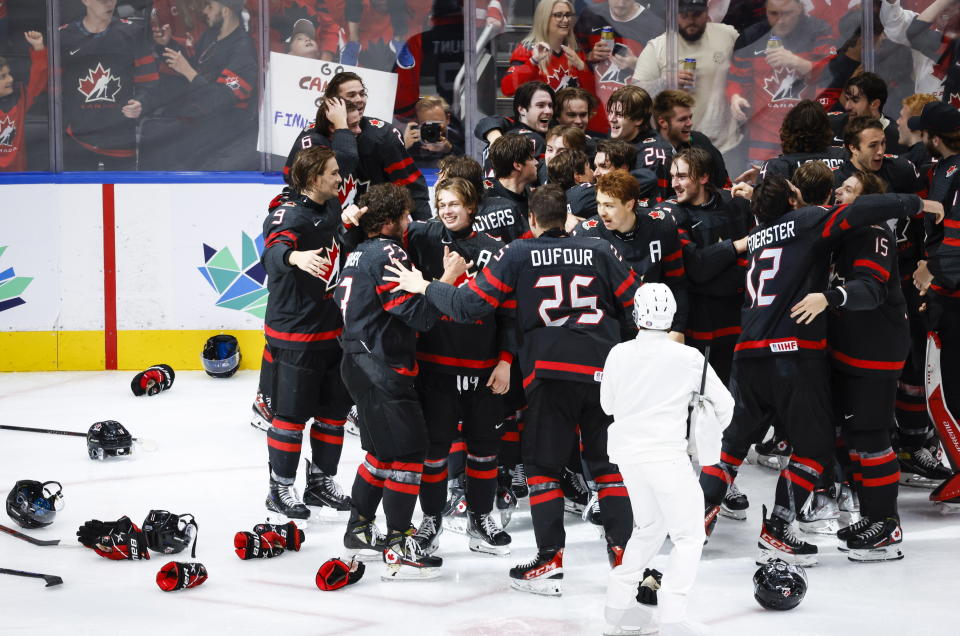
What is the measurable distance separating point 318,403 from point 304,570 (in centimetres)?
93

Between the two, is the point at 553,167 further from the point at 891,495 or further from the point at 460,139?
the point at 460,139

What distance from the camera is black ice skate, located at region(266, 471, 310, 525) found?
5148 millimetres

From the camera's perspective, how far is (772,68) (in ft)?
28.2

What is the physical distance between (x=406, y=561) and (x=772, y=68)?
546 cm

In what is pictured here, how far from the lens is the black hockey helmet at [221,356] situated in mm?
8156

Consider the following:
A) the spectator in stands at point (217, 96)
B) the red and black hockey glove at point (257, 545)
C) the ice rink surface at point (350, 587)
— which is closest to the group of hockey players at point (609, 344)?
the ice rink surface at point (350, 587)

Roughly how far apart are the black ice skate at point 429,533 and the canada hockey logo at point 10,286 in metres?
4.82

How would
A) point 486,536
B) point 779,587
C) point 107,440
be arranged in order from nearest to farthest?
point 779,587 < point 486,536 < point 107,440

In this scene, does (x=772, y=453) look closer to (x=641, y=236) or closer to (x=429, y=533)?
(x=641, y=236)

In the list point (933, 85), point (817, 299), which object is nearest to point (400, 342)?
point (817, 299)

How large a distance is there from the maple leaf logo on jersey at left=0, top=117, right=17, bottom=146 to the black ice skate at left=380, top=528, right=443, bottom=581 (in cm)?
533

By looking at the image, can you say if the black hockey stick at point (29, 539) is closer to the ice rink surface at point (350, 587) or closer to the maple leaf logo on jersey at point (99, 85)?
the ice rink surface at point (350, 587)

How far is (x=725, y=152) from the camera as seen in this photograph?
8617 mm

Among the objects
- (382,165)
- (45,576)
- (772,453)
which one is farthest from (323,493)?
(772,453)
